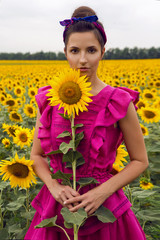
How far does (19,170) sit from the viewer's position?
1.57 metres

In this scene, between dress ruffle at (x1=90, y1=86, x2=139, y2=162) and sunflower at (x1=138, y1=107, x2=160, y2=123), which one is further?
sunflower at (x1=138, y1=107, x2=160, y2=123)

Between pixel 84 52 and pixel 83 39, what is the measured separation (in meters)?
0.07

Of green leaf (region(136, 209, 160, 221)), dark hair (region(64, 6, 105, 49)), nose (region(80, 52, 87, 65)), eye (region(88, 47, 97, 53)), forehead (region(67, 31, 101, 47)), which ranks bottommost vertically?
green leaf (region(136, 209, 160, 221))

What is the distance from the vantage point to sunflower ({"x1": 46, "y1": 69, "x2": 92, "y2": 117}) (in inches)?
45.0

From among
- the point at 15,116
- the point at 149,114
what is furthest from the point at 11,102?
the point at 149,114

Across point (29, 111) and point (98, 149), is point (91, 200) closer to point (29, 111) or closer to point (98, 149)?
point (98, 149)

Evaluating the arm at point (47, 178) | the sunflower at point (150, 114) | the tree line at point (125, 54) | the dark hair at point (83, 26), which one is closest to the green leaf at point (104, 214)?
the arm at point (47, 178)

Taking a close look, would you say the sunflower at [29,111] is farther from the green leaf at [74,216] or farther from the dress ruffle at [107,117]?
the green leaf at [74,216]

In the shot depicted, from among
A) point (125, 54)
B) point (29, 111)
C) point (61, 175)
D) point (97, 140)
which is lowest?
point (29, 111)

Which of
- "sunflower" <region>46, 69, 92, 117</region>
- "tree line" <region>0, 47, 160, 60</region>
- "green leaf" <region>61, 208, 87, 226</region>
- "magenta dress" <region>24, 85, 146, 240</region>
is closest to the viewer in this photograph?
"green leaf" <region>61, 208, 87, 226</region>

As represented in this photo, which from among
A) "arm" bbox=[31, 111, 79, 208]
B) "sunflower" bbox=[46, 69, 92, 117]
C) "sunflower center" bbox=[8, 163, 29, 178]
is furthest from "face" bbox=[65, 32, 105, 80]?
"sunflower center" bbox=[8, 163, 29, 178]

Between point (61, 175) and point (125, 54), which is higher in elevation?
point (125, 54)

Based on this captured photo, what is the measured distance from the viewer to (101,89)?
1359 millimetres

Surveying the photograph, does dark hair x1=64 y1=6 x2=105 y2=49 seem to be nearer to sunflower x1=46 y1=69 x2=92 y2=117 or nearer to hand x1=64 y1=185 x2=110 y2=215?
sunflower x1=46 y1=69 x2=92 y2=117
